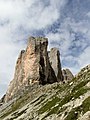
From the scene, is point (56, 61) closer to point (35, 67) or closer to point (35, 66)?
point (35, 66)

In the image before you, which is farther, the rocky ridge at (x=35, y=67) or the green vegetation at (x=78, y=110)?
the rocky ridge at (x=35, y=67)

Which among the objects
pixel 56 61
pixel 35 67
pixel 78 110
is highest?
pixel 56 61

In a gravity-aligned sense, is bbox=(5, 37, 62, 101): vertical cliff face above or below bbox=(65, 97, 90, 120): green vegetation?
above

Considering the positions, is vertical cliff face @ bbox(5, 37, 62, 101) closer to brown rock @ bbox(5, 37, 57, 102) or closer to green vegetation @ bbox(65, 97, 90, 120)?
brown rock @ bbox(5, 37, 57, 102)

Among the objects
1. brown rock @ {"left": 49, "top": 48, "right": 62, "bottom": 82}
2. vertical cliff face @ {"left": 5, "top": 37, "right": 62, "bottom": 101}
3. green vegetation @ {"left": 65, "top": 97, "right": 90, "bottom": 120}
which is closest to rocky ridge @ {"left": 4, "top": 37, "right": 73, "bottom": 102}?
vertical cliff face @ {"left": 5, "top": 37, "right": 62, "bottom": 101}

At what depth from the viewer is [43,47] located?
536 feet

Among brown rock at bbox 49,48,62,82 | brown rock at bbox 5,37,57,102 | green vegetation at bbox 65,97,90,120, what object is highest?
brown rock at bbox 49,48,62,82

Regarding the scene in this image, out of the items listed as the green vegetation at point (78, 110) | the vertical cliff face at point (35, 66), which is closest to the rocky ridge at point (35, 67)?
the vertical cliff face at point (35, 66)

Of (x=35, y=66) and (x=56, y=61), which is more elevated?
(x=56, y=61)

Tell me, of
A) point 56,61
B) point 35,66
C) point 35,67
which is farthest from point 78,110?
point 56,61

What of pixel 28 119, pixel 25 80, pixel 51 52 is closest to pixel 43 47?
pixel 25 80

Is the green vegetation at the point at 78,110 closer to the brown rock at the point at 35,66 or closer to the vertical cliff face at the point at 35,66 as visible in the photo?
the vertical cliff face at the point at 35,66

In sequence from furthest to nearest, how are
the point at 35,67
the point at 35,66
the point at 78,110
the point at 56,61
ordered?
the point at 56,61, the point at 35,66, the point at 35,67, the point at 78,110

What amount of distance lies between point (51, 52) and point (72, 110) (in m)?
136
